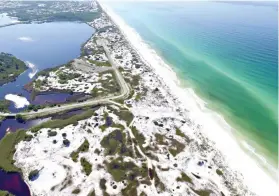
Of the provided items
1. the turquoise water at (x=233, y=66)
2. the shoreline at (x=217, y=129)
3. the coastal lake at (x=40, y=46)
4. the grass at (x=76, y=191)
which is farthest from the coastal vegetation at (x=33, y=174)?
the turquoise water at (x=233, y=66)

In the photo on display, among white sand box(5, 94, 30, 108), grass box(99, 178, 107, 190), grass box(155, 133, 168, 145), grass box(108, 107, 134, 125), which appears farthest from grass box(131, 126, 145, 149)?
white sand box(5, 94, 30, 108)

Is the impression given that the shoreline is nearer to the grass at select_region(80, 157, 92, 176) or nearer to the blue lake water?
the grass at select_region(80, 157, 92, 176)

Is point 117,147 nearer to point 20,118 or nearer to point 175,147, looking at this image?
point 175,147

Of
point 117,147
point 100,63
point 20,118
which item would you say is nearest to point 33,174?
point 117,147

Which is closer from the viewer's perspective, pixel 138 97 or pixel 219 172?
pixel 219 172

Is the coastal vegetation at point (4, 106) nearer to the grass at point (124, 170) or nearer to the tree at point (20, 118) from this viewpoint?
the tree at point (20, 118)
